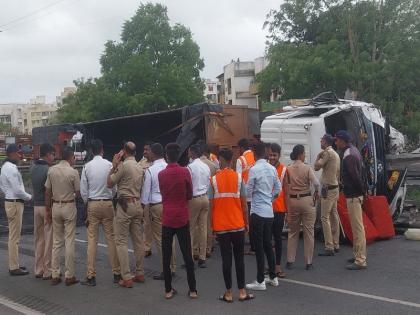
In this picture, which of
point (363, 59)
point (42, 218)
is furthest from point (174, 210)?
point (363, 59)

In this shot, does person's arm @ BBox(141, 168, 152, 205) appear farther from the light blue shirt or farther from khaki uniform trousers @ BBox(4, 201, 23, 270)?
khaki uniform trousers @ BBox(4, 201, 23, 270)

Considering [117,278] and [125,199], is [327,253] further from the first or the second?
[125,199]

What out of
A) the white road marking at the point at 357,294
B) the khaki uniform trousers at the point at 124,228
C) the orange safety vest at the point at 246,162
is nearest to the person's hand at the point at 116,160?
the khaki uniform trousers at the point at 124,228

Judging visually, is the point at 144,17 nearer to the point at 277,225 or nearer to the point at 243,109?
the point at 243,109

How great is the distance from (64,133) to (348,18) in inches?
455

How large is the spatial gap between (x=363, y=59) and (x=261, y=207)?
15357mm

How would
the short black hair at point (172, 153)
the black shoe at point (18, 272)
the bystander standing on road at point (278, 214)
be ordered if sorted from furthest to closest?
the black shoe at point (18, 272) → the bystander standing on road at point (278, 214) → the short black hair at point (172, 153)

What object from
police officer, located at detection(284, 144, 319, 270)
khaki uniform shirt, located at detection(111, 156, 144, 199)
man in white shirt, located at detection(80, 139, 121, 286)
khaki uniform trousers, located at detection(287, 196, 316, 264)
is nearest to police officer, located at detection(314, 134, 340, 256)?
police officer, located at detection(284, 144, 319, 270)

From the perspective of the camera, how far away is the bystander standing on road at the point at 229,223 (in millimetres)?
6156

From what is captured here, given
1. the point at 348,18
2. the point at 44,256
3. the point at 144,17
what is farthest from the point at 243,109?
the point at 144,17

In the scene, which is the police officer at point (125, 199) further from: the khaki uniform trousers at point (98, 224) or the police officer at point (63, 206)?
the police officer at point (63, 206)

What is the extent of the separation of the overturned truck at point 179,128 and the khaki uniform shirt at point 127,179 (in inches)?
193

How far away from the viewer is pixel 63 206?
23.7 feet

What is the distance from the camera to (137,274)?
286 inches
